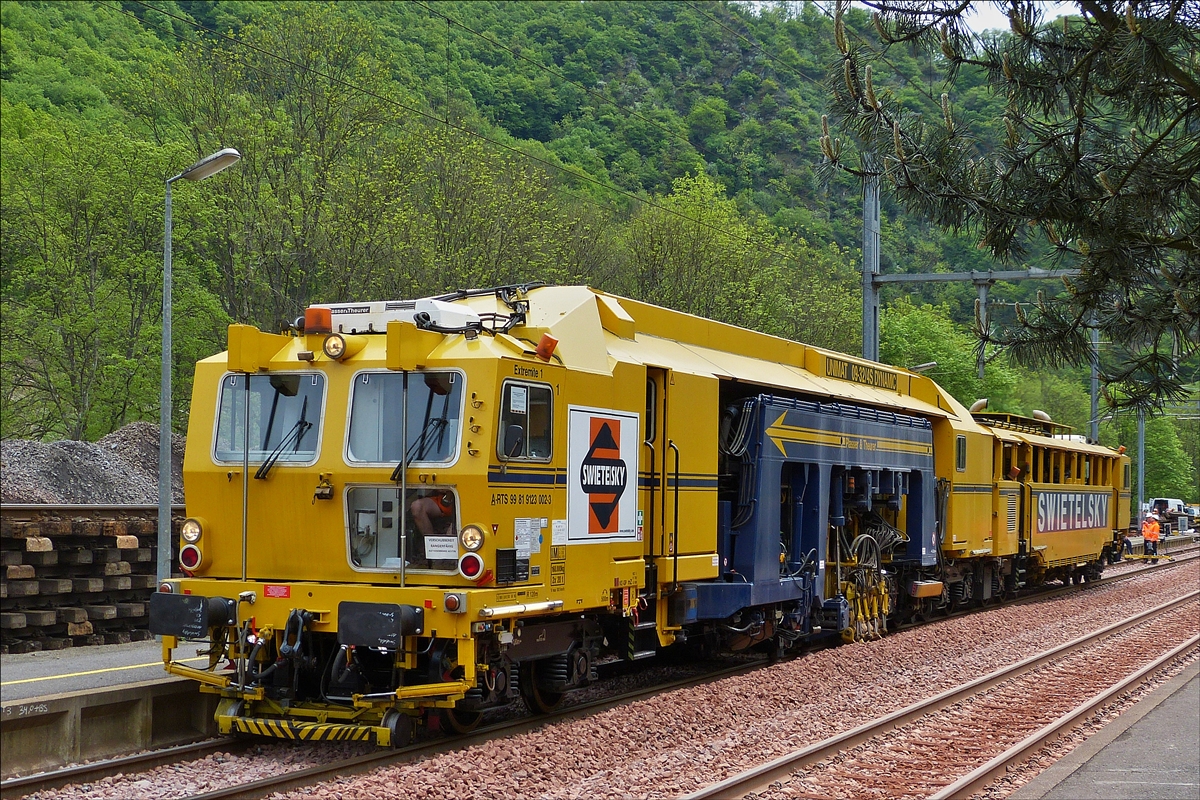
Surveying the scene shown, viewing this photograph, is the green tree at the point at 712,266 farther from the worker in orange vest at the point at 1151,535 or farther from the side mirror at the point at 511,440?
the side mirror at the point at 511,440

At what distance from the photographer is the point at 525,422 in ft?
29.2

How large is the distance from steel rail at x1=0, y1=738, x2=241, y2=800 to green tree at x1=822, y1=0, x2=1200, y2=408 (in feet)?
20.3

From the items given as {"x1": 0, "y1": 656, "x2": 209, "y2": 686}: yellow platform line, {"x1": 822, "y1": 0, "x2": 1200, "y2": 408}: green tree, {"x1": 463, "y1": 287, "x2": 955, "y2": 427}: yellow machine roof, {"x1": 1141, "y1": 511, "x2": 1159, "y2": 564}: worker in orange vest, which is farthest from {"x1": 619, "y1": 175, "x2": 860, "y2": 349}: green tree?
{"x1": 822, "y1": 0, "x2": 1200, "y2": 408}: green tree

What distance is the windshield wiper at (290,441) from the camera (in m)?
9.09

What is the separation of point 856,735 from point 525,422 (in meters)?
3.81

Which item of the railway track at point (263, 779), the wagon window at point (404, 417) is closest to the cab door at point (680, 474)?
the railway track at point (263, 779)

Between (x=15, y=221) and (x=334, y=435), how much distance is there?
20.1 meters

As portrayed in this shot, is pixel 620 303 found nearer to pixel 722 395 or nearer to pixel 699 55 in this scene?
pixel 722 395

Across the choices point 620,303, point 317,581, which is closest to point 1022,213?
point 620,303

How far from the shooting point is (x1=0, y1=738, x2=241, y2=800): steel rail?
715cm

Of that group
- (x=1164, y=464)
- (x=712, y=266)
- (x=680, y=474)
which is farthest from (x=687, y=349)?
(x=1164, y=464)

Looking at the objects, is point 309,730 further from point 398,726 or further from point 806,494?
point 806,494

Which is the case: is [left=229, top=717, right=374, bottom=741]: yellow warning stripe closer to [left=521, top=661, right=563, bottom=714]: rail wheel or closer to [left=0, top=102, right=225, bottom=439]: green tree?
[left=521, top=661, right=563, bottom=714]: rail wheel

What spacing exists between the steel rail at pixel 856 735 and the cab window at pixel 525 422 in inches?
109
